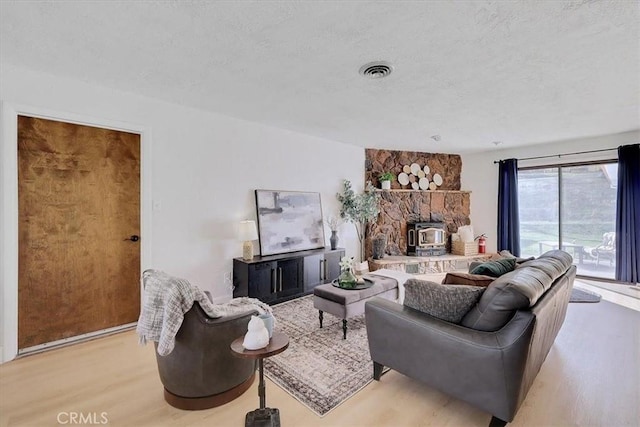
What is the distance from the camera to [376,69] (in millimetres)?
2561

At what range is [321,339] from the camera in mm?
2996

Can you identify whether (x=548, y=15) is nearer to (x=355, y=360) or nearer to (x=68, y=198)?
(x=355, y=360)

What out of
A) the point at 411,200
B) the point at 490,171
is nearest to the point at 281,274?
the point at 411,200

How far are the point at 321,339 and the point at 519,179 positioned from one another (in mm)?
A: 5412

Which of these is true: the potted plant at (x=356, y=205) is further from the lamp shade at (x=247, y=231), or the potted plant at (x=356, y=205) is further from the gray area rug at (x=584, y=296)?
the gray area rug at (x=584, y=296)

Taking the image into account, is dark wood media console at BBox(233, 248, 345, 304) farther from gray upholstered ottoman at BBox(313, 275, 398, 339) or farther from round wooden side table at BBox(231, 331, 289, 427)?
round wooden side table at BBox(231, 331, 289, 427)

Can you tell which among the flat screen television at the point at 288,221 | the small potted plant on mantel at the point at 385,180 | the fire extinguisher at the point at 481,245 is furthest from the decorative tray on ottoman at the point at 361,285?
the fire extinguisher at the point at 481,245

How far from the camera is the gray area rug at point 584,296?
4291 mm

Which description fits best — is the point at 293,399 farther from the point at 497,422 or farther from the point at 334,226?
the point at 334,226

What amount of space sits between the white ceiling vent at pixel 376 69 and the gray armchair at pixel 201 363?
2189 mm

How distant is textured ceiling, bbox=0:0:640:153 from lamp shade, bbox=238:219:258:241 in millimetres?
1418

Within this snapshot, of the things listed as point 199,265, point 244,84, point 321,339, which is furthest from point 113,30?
point 321,339

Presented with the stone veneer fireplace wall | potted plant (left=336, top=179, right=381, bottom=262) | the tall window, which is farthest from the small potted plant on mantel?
the tall window

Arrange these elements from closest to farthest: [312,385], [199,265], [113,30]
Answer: [113,30]
[312,385]
[199,265]
